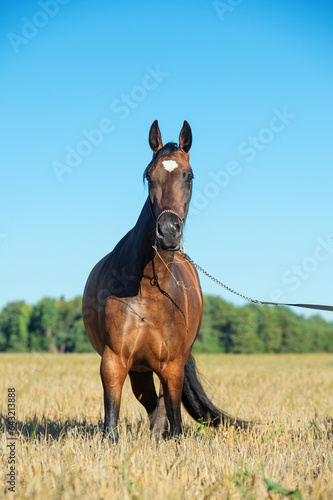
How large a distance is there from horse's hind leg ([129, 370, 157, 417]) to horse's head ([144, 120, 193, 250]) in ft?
7.90

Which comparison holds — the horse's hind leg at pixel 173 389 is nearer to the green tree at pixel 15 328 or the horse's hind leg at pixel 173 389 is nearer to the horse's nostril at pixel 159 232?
the horse's nostril at pixel 159 232

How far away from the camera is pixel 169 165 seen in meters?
4.03

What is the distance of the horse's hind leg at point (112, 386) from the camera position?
416cm

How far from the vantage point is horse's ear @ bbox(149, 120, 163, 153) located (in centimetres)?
449

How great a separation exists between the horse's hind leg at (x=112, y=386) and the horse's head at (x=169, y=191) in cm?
119

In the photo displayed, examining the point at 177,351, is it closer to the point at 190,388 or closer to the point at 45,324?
the point at 190,388

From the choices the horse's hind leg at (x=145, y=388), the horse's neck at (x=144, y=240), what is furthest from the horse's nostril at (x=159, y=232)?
the horse's hind leg at (x=145, y=388)

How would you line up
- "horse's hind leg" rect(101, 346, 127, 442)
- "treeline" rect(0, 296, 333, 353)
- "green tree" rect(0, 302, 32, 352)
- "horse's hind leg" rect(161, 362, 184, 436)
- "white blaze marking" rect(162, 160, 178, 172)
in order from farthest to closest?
"green tree" rect(0, 302, 32, 352) → "treeline" rect(0, 296, 333, 353) → "horse's hind leg" rect(161, 362, 184, 436) → "horse's hind leg" rect(101, 346, 127, 442) → "white blaze marking" rect(162, 160, 178, 172)

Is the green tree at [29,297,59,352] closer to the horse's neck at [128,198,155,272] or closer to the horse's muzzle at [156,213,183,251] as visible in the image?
the horse's neck at [128,198,155,272]

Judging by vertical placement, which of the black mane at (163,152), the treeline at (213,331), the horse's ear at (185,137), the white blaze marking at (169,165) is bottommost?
the treeline at (213,331)

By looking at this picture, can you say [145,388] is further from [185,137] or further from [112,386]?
[185,137]

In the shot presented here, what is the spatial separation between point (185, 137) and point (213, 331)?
6796 cm

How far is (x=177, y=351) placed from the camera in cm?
442

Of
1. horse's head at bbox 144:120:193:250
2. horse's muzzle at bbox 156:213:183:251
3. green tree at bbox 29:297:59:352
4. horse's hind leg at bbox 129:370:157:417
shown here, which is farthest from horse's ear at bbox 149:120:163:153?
green tree at bbox 29:297:59:352
